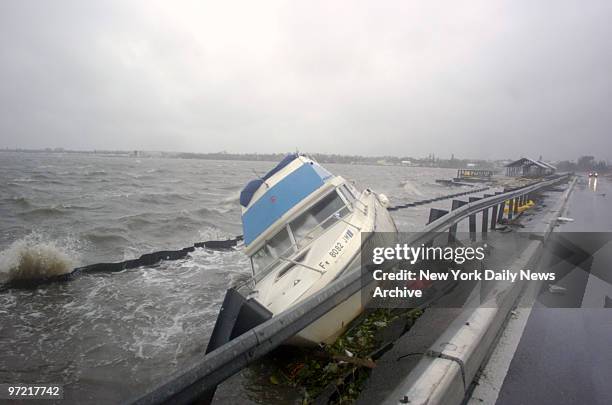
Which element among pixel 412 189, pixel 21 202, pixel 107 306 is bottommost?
pixel 107 306

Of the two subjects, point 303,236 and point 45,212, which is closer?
point 303,236

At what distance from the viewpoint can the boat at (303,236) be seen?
5254mm

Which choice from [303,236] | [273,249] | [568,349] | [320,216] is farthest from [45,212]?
[568,349]

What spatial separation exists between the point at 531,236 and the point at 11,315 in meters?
12.1

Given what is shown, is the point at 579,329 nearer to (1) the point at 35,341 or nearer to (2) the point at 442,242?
(2) the point at 442,242

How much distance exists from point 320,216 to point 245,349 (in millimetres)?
5822

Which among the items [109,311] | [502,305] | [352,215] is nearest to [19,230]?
[109,311]

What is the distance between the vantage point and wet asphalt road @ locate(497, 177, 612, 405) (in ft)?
8.25

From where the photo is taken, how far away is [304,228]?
750cm

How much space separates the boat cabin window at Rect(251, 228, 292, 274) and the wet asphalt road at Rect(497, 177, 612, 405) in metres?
4.75

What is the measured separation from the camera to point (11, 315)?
8219 millimetres

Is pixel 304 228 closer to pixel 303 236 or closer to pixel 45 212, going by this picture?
pixel 303 236

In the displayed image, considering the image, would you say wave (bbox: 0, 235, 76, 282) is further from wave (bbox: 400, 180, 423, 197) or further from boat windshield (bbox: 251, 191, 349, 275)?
wave (bbox: 400, 180, 423, 197)

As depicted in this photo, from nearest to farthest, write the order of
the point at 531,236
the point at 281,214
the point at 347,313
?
the point at 347,313 < the point at 531,236 < the point at 281,214
